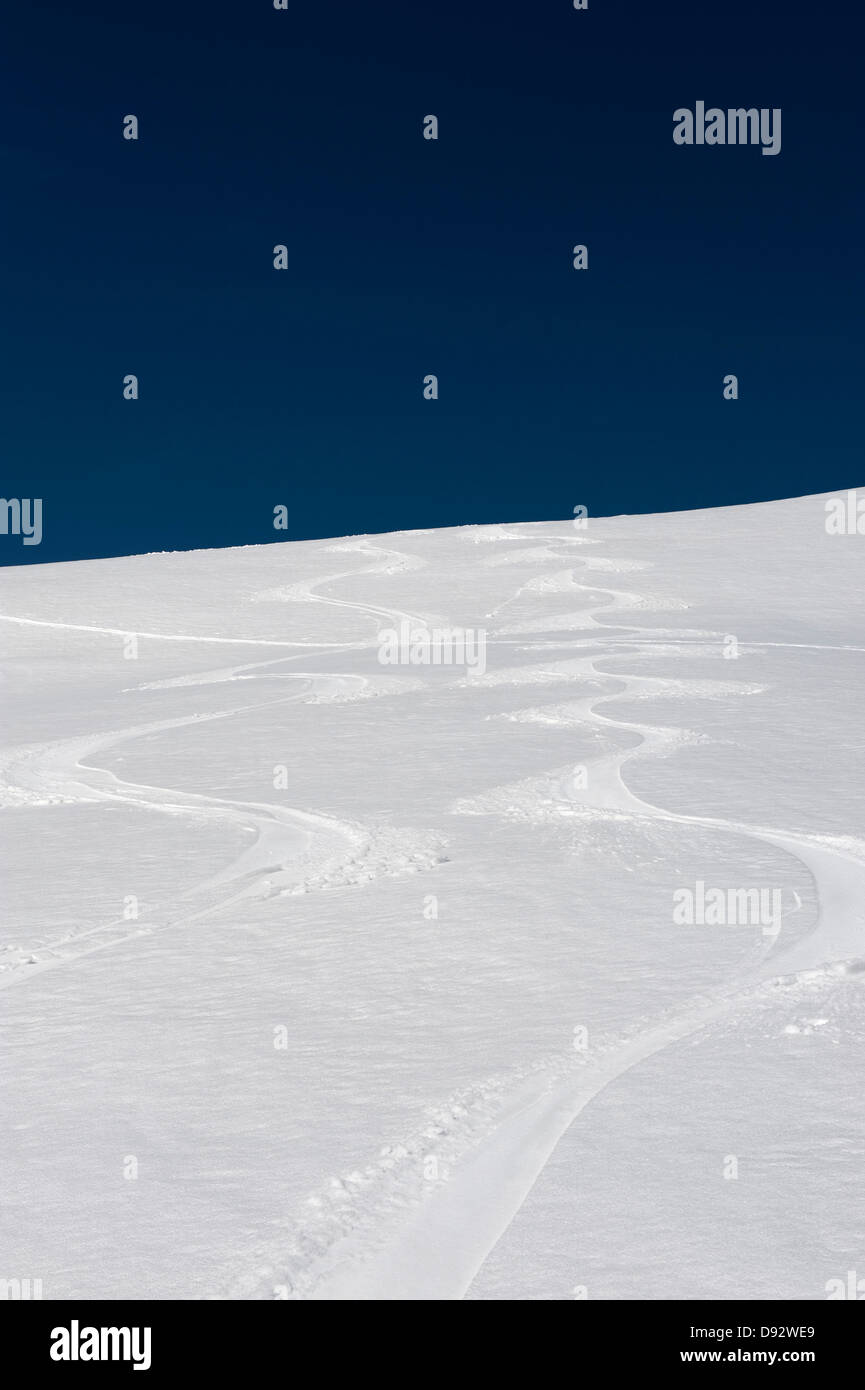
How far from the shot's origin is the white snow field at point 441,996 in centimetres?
371

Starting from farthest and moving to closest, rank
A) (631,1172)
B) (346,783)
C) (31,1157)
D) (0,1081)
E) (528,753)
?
(528,753) → (346,783) → (0,1081) → (31,1157) → (631,1172)

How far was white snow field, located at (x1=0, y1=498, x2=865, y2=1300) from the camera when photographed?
371 centimetres

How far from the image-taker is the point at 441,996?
5.55m

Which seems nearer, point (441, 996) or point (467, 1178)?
point (467, 1178)

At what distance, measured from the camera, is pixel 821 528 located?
31906 mm

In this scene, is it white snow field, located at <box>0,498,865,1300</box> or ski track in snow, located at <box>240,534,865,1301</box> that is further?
white snow field, located at <box>0,498,865,1300</box>

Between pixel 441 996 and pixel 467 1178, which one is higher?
pixel 441 996

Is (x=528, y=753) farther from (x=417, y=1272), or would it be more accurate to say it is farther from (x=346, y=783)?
(x=417, y=1272)

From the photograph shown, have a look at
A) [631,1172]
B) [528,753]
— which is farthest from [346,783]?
[631,1172]

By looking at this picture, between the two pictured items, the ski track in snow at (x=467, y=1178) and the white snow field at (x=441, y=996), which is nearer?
the ski track in snow at (x=467, y=1178)
